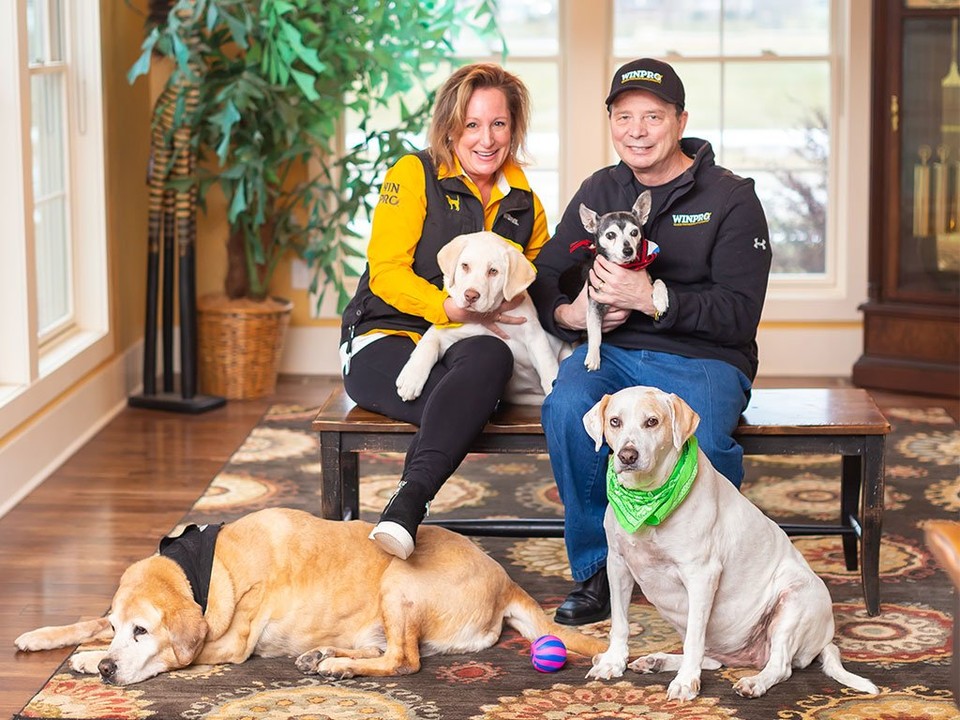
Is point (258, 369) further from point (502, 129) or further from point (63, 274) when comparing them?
point (502, 129)

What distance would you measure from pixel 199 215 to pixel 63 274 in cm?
91

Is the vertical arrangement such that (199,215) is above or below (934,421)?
above

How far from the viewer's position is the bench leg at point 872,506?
304 centimetres

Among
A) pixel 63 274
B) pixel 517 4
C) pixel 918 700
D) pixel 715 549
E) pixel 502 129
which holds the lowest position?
pixel 918 700

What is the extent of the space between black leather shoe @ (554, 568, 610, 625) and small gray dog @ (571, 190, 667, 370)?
0.47 meters

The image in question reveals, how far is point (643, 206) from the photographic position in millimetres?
3006

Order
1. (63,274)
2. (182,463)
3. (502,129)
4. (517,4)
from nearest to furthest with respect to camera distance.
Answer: (502,129) → (182,463) → (63,274) → (517,4)

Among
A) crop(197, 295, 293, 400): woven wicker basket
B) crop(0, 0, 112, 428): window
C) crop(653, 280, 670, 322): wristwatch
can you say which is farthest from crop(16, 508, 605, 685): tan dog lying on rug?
crop(197, 295, 293, 400): woven wicker basket

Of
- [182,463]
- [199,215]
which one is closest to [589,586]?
[182,463]

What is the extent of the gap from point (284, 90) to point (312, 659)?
2628mm

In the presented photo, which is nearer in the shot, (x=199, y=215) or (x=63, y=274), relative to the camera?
(x=63, y=274)

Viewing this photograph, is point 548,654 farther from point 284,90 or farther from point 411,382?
point 284,90

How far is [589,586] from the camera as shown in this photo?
10.0ft

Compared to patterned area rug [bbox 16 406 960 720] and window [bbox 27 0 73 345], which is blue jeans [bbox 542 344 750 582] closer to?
patterned area rug [bbox 16 406 960 720]
